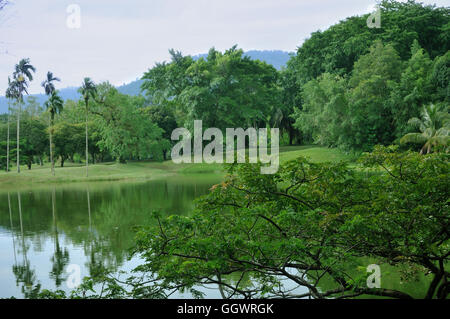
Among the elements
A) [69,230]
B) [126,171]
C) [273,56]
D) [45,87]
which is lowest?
[126,171]

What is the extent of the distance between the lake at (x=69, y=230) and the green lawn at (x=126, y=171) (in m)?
7.24

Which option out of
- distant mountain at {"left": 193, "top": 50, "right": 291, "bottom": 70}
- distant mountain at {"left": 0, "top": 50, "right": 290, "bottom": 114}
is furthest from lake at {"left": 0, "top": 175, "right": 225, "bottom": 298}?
distant mountain at {"left": 193, "top": 50, "right": 291, "bottom": 70}

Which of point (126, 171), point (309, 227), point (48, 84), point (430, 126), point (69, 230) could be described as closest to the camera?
point (309, 227)

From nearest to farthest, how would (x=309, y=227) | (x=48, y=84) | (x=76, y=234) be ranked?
(x=309, y=227) → (x=76, y=234) → (x=48, y=84)

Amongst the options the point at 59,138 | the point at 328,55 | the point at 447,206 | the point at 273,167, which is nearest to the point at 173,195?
the point at 273,167

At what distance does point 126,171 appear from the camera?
33812 millimetres

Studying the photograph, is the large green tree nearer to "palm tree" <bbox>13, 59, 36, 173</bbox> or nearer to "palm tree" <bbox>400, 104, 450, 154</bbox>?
"palm tree" <bbox>400, 104, 450, 154</bbox>

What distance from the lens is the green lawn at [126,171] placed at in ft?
97.2

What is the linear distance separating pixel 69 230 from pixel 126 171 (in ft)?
70.6

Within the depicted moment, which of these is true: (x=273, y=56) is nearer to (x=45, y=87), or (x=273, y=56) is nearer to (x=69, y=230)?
(x=45, y=87)

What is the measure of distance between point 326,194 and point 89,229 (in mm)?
8552

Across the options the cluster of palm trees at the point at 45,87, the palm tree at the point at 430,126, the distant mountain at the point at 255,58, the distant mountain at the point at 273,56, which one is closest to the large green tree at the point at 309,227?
the palm tree at the point at 430,126

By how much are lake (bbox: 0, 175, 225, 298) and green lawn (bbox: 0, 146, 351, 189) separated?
724 centimetres

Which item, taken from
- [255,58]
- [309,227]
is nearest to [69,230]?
[309,227]
